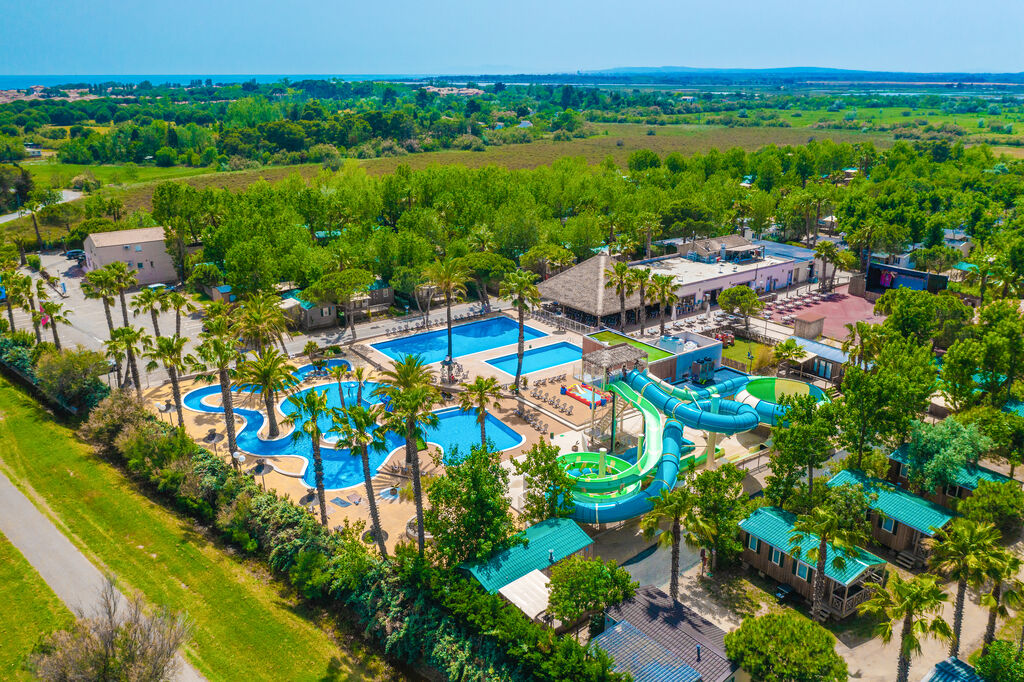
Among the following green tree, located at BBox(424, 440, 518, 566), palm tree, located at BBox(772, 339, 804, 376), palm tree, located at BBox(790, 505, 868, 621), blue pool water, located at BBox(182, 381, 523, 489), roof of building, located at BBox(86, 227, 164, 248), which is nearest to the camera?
palm tree, located at BBox(790, 505, 868, 621)

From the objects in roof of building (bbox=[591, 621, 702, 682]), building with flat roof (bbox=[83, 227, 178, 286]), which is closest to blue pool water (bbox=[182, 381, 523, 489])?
roof of building (bbox=[591, 621, 702, 682])

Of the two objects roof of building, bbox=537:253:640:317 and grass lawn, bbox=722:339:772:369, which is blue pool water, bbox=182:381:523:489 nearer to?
roof of building, bbox=537:253:640:317

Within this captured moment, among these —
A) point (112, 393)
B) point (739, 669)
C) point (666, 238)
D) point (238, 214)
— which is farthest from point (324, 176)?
point (739, 669)

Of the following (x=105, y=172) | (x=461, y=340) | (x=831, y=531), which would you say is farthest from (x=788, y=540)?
(x=105, y=172)

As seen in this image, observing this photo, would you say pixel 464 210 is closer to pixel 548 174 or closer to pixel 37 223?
pixel 548 174

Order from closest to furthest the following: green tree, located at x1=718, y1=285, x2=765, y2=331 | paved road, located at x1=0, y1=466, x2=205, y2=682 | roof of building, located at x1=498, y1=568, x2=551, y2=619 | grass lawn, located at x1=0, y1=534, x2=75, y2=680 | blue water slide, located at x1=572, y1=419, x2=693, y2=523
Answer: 1. roof of building, located at x1=498, y1=568, x2=551, y2=619
2. grass lawn, located at x1=0, y1=534, x2=75, y2=680
3. paved road, located at x1=0, y1=466, x2=205, y2=682
4. blue water slide, located at x1=572, y1=419, x2=693, y2=523
5. green tree, located at x1=718, y1=285, x2=765, y2=331

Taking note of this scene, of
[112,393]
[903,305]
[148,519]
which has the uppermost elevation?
[903,305]
